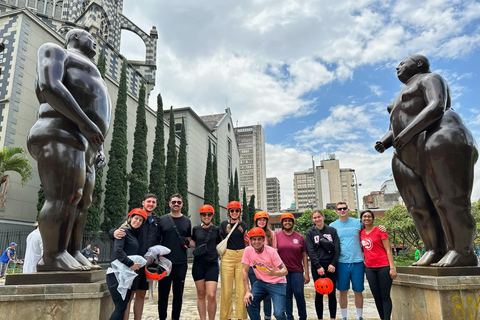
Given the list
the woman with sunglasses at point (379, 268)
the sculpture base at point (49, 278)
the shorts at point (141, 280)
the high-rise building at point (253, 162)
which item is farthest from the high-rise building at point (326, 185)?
the sculpture base at point (49, 278)

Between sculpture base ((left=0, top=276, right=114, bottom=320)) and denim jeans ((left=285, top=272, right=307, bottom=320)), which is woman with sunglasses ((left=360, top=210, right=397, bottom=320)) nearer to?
denim jeans ((left=285, top=272, right=307, bottom=320))

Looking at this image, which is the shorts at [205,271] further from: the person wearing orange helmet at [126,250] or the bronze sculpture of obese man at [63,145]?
the bronze sculpture of obese man at [63,145]

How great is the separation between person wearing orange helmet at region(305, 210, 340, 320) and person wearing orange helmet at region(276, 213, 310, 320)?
15 centimetres

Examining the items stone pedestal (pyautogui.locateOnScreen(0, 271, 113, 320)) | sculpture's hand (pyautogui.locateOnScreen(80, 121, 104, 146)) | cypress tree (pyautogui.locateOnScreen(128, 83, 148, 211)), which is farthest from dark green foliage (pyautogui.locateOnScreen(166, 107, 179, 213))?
stone pedestal (pyautogui.locateOnScreen(0, 271, 113, 320))

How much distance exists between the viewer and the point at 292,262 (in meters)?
4.51

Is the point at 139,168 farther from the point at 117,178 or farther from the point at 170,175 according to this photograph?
the point at 170,175

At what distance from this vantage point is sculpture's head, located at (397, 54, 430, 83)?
395 cm

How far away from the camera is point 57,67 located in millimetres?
3336

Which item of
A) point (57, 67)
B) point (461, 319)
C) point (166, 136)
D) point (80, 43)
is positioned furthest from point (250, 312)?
point (166, 136)

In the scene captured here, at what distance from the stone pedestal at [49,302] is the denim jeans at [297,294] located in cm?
242

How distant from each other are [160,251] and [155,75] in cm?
2619

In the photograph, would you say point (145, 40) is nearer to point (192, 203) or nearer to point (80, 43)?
point (192, 203)

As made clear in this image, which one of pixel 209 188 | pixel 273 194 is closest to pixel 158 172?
pixel 209 188

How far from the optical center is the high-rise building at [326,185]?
7181cm
